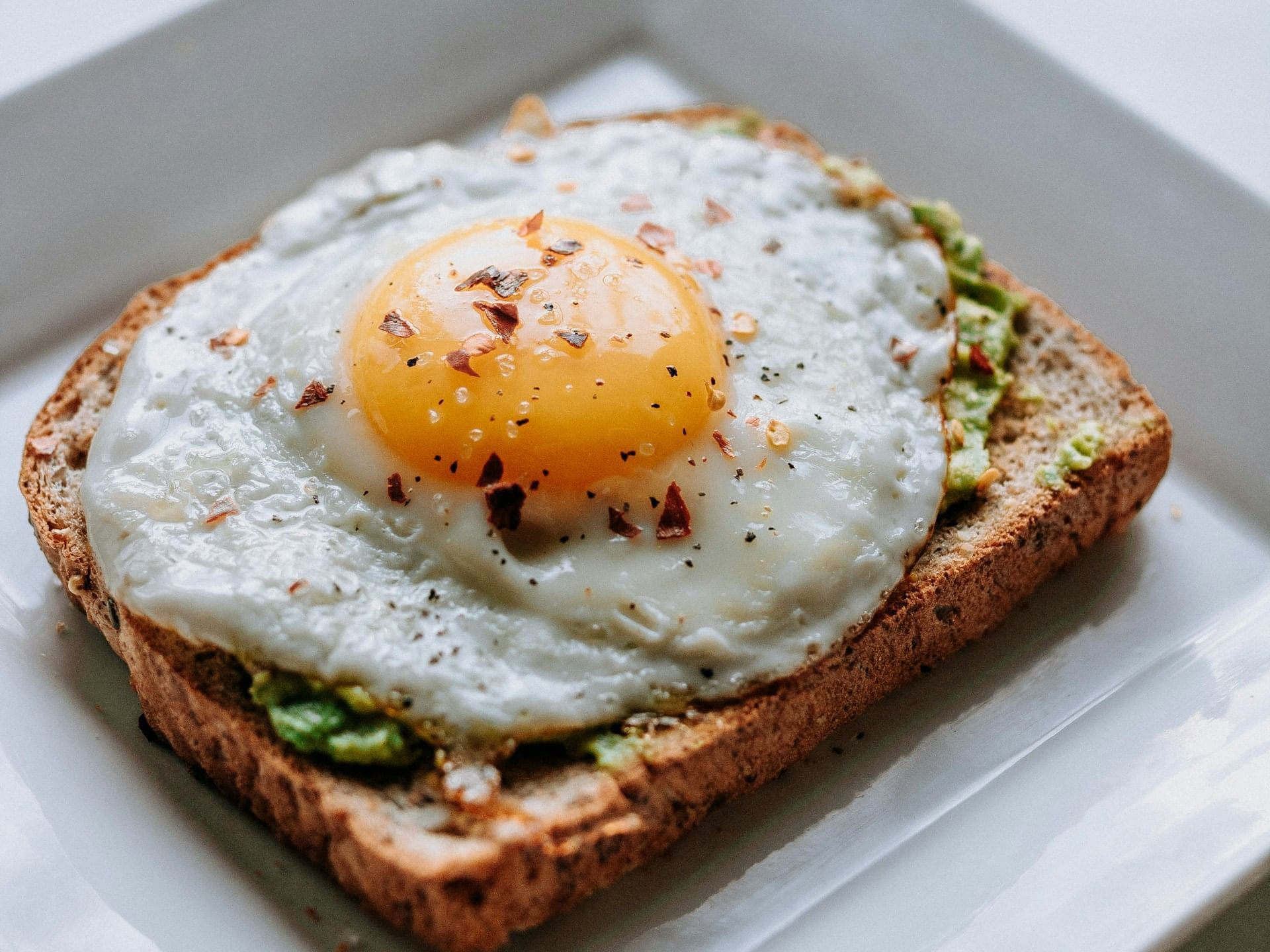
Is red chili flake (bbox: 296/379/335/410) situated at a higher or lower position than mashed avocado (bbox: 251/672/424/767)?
higher

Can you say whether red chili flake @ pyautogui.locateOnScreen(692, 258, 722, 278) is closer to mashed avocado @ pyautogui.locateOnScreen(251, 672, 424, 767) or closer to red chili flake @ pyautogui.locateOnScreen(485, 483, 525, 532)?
red chili flake @ pyautogui.locateOnScreen(485, 483, 525, 532)

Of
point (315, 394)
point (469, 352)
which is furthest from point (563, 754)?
point (315, 394)

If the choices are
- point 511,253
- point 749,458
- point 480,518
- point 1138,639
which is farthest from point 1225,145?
point 480,518

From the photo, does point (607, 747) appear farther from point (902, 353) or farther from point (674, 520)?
point (902, 353)

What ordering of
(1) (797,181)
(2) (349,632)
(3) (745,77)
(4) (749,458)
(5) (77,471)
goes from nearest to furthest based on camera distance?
(2) (349,632), (4) (749,458), (5) (77,471), (1) (797,181), (3) (745,77)

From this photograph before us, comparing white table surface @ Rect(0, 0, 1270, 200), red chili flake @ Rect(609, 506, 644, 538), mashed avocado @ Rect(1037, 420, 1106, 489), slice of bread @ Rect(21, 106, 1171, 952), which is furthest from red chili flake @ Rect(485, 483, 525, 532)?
white table surface @ Rect(0, 0, 1270, 200)

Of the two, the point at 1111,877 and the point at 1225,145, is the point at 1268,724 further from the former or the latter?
the point at 1225,145
